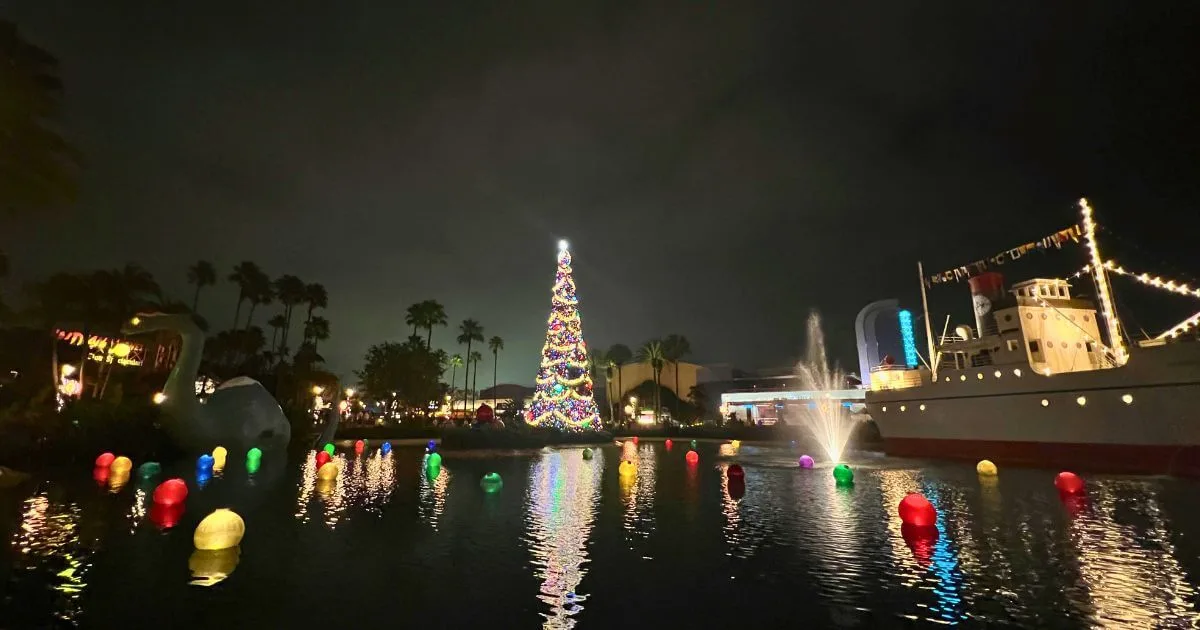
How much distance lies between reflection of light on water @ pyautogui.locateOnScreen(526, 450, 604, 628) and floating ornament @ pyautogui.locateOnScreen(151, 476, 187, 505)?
7660 millimetres

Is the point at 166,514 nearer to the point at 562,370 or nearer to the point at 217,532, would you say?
the point at 217,532

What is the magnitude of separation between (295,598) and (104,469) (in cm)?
1683

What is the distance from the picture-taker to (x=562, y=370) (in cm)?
3878

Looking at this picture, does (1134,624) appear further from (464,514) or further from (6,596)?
(6,596)

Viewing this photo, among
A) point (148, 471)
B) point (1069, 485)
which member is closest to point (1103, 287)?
point (1069, 485)

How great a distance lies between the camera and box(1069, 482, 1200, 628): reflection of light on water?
5535 mm

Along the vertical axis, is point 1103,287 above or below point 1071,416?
above

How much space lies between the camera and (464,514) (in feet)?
37.3

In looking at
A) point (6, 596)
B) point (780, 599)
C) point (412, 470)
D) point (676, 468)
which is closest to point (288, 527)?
point (6, 596)

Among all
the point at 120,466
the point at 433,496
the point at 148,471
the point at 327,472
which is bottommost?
the point at 433,496

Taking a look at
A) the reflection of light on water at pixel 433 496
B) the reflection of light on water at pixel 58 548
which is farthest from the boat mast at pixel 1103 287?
the reflection of light on water at pixel 58 548

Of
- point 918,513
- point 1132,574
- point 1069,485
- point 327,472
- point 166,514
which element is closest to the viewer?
point 1132,574

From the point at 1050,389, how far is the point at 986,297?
8.72 metres

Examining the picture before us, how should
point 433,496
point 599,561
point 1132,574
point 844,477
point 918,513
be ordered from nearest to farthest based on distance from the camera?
point 1132,574 → point 599,561 → point 918,513 → point 433,496 → point 844,477
